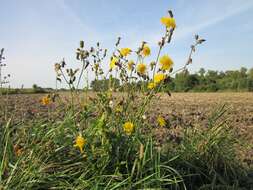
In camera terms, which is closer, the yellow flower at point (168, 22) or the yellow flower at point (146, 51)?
the yellow flower at point (168, 22)

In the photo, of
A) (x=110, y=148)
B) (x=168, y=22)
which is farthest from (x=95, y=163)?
(x=168, y=22)

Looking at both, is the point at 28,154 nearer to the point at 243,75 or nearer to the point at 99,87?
the point at 99,87

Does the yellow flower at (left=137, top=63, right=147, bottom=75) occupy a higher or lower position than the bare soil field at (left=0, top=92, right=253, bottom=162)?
higher

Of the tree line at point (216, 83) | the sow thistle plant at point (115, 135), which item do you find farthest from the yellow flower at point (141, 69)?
the tree line at point (216, 83)

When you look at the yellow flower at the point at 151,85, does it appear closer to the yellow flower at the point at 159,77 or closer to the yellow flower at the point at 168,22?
the yellow flower at the point at 159,77

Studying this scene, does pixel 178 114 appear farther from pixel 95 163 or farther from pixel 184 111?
pixel 95 163

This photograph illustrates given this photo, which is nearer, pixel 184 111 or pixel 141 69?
pixel 141 69

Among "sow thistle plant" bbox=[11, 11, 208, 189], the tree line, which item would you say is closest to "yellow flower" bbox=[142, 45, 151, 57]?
"sow thistle plant" bbox=[11, 11, 208, 189]

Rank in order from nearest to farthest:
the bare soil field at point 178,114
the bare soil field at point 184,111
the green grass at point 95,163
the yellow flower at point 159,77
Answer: the green grass at point 95,163 < the yellow flower at point 159,77 < the bare soil field at point 178,114 < the bare soil field at point 184,111

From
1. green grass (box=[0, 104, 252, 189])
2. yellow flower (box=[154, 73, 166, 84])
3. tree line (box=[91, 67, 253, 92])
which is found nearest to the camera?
green grass (box=[0, 104, 252, 189])

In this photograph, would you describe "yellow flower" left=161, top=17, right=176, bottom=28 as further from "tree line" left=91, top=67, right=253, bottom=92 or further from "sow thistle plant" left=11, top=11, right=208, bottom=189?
"tree line" left=91, top=67, right=253, bottom=92

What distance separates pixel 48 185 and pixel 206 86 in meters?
49.1

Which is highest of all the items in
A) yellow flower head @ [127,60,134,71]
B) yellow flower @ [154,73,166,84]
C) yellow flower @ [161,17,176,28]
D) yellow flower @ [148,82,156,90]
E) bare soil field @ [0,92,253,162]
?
yellow flower @ [161,17,176,28]

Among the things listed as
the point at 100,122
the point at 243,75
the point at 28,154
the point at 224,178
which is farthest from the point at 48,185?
the point at 243,75
